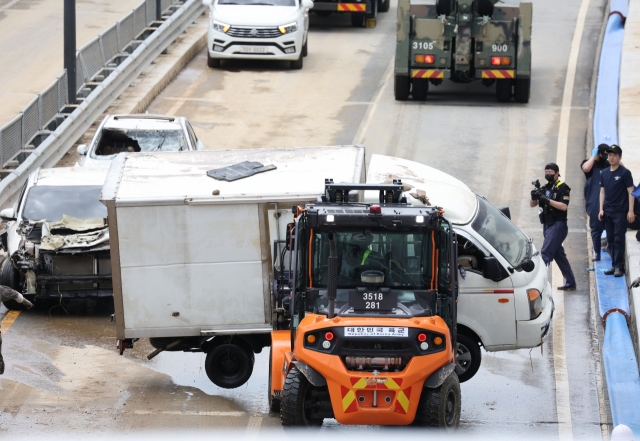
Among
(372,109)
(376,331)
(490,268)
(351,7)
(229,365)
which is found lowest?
(372,109)

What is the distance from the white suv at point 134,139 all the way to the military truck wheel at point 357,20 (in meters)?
12.8

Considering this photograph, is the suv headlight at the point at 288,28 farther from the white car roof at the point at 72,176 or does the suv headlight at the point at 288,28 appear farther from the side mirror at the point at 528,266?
the side mirror at the point at 528,266

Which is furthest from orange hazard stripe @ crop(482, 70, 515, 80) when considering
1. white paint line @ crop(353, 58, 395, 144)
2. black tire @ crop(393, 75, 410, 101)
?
white paint line @ crop(353, 58, 395, 144)

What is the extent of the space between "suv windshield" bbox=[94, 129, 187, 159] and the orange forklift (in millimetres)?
8187

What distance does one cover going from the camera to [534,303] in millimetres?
11570

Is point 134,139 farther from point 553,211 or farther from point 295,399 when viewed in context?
point 295,399

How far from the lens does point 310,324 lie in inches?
368

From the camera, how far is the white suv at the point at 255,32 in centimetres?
2481

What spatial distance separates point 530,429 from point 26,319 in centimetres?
616

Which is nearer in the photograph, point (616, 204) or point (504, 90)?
point (616, 204)

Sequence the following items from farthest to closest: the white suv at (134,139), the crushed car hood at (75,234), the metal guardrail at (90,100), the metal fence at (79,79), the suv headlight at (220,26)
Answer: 1. the suv headlight at (220,26)
2. the metal fence at (79,79)
3. the metal guardrail at (90,100)
4. the white suv at (134,139)
5. the crushed car hood at (75,234)

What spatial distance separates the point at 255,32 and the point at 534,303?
14521 millimetres

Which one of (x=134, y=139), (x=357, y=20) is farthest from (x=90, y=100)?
(x=357, y=20)

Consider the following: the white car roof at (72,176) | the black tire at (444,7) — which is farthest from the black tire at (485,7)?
Answer: the white car roof at (72,176)
